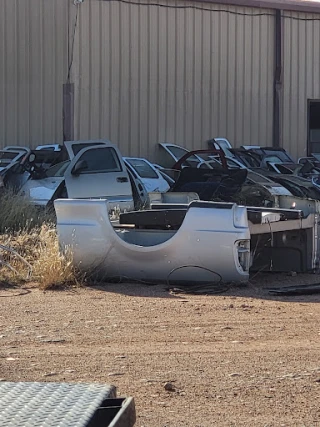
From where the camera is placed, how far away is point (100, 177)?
49.5 ft

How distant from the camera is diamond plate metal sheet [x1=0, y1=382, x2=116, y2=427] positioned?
8.79ft

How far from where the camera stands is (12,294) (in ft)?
Result: 29.0

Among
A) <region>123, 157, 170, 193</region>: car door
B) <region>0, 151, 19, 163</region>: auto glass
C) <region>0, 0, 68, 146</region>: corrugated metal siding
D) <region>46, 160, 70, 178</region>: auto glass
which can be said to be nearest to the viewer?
<region>46, 160, 70, 178</region>: auto glass

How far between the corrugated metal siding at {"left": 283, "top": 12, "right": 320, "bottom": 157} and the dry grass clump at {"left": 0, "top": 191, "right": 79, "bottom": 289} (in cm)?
1058

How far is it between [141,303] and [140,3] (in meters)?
13.7

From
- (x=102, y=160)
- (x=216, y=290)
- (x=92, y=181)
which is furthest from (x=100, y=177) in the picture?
(x=216, y=290)

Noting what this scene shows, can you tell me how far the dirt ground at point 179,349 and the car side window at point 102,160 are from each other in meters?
6.42

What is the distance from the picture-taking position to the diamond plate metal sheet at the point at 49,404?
268 cm

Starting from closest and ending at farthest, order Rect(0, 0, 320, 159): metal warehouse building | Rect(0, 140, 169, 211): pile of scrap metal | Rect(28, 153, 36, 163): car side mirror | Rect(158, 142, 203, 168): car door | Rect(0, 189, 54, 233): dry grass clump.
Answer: Rect(0, 189, 54, 233): dry grass clump → Rect(0, 140, 169, 211): pile of scrap metal → Rect(28, 153, 36, 163): car side mirror → Rect(0, 0, 320, 159): metal warehouse building → Rect(158, 142, 203, 168): car door

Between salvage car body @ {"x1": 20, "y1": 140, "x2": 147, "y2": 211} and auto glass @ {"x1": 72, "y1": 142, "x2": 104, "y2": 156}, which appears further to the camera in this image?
auto glass @ {"x1": 72, "y1": 142, "x2": 104, "y2": 156}

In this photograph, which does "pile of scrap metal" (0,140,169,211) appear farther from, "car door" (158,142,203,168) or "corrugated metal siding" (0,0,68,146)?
"car door" (158,142,203,168)

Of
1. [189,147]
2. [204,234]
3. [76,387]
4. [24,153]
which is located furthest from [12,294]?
[189,147]

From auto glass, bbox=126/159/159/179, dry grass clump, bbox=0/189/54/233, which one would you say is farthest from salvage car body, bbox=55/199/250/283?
auto glass, bbox=126/159/159/179

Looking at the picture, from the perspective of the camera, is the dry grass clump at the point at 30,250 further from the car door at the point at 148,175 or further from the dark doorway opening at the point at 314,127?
the dark doorway opening at the point at 314,127
